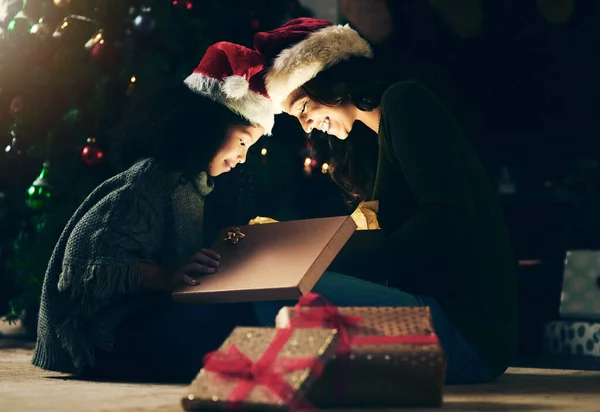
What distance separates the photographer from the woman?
179 cm

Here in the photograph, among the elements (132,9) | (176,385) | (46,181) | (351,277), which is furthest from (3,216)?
(351,277)

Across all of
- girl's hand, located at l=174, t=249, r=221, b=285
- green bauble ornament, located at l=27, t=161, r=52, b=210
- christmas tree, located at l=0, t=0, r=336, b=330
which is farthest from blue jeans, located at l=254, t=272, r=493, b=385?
green bauble ornament, located at l=27, t=161, r=52, b=210

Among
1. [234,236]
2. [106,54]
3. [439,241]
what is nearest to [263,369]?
[439,241]

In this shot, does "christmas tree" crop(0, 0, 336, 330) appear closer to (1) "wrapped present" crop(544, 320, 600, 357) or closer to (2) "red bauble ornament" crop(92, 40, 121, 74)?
(2) "red bauble ornament" crop(92, 40, 121, 74)

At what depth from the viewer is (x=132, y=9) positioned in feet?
10.1

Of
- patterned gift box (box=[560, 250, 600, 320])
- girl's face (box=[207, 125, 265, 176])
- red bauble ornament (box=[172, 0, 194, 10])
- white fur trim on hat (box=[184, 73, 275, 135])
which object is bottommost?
patterned gift box (box=[560, 250, 600, 320])

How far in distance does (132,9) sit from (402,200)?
1.55 metres

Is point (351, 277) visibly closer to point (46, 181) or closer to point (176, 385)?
point (176, 385)

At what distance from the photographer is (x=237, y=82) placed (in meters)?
2.10

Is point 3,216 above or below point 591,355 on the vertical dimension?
above

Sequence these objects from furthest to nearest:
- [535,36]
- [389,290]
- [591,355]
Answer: [535,36]
[591,355]
[389,290]

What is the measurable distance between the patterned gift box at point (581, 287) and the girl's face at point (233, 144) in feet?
4.54

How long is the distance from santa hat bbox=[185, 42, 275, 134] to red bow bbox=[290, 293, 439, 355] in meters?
0.64

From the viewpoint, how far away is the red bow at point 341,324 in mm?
1543
